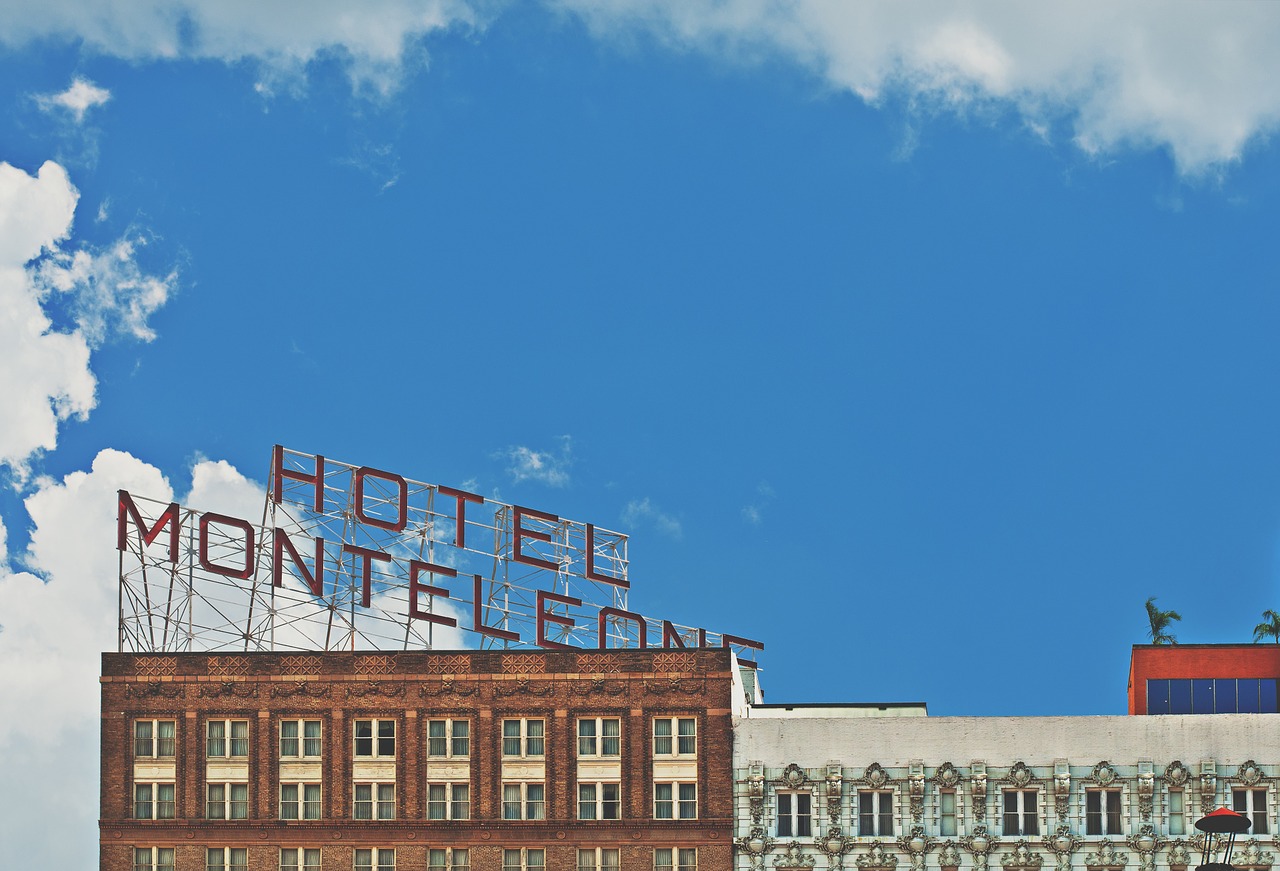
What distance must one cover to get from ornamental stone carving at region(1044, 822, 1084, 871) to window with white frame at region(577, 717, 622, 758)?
2555cm

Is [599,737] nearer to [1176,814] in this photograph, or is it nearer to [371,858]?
[371,858]

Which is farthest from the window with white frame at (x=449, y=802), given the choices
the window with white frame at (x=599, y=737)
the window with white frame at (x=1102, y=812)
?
the window with white frame at (x=1102, y=812)

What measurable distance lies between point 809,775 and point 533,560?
2193cm

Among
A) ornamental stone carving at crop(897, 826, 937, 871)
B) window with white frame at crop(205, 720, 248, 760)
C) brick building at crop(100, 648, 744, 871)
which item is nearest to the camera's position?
ornamental stone carving at crop(897, 826, 937, 871)

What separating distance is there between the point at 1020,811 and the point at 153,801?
50.9m

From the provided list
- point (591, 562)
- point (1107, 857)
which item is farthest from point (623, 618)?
point (1107, 857)

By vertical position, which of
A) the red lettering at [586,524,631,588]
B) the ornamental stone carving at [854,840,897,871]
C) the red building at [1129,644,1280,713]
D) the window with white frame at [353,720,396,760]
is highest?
the red lettering at [586,524,631,588]

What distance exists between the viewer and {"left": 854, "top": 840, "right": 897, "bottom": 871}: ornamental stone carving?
140375mm

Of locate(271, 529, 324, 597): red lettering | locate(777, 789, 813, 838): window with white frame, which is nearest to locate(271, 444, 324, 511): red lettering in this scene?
locate(271, 529, 324, 597): red lettering

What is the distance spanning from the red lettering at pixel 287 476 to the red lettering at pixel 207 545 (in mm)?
2523

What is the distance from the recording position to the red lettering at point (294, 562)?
145m

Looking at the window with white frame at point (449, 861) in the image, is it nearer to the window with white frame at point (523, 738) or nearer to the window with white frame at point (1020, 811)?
the window with white frame at point (523, 738)

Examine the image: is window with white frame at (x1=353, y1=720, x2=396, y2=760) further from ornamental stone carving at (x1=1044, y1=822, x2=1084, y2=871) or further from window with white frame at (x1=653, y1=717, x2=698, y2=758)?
ornamental stone carving at (x1=1044, y1=822, x2=1084, y2=871)

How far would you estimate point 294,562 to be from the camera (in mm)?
145375
